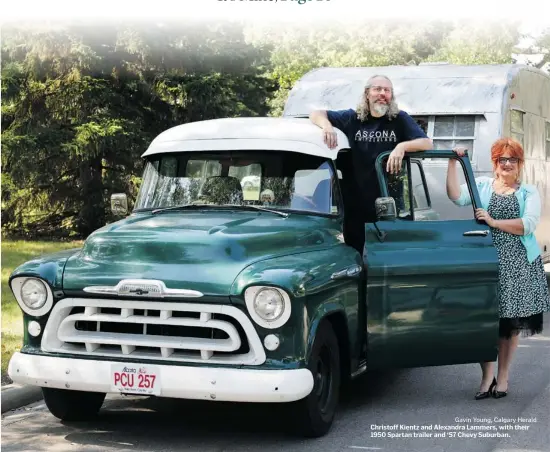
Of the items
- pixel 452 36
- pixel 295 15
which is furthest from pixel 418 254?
pixel 452 36

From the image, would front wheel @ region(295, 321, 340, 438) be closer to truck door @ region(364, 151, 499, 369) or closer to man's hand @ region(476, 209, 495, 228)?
truck door @ region(364, 151, 499, 369)

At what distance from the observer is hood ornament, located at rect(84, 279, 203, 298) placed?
6434 millimetres

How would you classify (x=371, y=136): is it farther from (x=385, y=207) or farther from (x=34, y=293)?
(x=34, y=293)

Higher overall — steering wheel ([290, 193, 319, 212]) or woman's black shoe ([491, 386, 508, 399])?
steering wheel ([290, 193, 319, 212])

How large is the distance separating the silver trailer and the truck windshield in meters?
4.83

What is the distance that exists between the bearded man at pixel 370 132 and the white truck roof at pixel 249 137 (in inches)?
5.8

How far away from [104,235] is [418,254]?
7.49ft

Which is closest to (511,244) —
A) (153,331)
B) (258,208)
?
(258,208)

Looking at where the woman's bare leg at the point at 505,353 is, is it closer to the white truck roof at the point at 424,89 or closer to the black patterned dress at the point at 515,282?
the black patterned dress at the point at 515,282

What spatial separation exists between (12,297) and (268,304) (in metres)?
8.19

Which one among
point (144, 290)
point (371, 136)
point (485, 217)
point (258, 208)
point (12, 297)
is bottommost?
point (12, 297)

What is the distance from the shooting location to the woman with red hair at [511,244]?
8.04m

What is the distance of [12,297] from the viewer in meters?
13.8

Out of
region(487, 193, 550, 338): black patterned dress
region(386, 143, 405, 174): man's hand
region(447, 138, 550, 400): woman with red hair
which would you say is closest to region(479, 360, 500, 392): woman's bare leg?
region(447, 138, 550, 400): woman with red hair
